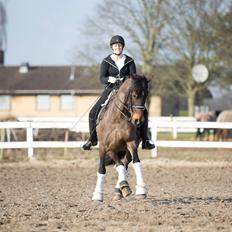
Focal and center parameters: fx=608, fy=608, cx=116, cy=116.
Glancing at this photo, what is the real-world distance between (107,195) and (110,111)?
6.73 feet

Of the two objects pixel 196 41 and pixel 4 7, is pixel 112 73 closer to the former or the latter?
pixel 4 7

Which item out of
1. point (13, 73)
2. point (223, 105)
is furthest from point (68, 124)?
point (223, 105)

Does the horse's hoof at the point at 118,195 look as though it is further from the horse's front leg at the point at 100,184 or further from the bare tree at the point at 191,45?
the bare tree at the point at 191,45

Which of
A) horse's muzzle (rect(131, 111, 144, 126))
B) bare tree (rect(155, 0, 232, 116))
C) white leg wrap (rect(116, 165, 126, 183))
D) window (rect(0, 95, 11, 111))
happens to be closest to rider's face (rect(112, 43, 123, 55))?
horse's muzzle (rect(131, 111, 144, 126))

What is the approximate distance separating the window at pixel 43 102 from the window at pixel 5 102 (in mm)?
3306

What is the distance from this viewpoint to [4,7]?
39.4 m

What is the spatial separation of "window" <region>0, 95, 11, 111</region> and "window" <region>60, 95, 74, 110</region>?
585 cm

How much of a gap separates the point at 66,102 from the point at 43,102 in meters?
2.58

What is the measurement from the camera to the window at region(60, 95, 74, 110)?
61791 mm

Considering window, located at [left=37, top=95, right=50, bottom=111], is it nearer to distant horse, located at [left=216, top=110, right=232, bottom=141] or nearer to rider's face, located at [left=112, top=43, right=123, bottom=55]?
distant horse, located at [left=216, top=110, right=232, bottom=141]

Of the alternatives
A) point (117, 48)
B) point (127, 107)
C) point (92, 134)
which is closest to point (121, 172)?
point (92, 134)

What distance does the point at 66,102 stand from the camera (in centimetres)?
6212

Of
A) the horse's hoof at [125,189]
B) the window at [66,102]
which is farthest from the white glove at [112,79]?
the window at [66,102]

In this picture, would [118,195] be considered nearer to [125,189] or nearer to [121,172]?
[121,172]
